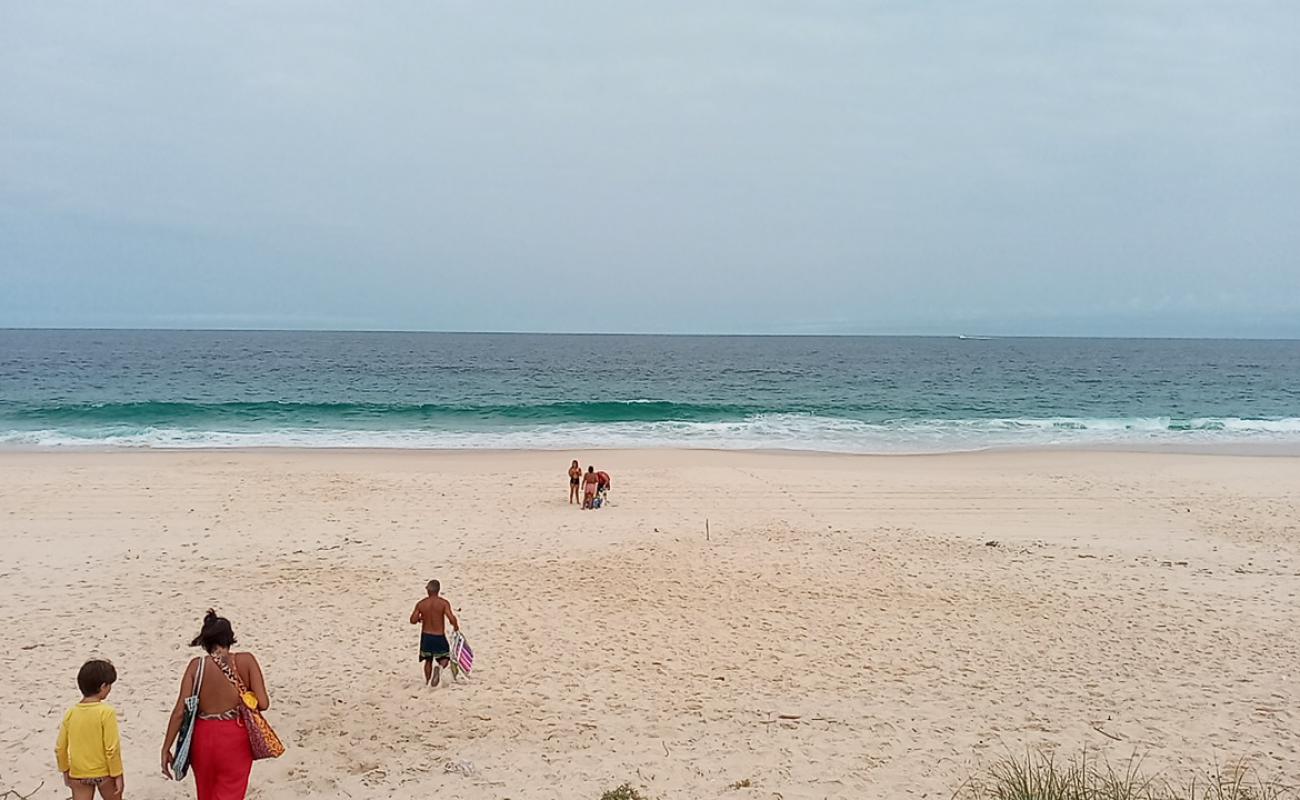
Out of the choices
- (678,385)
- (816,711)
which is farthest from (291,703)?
(678,385)

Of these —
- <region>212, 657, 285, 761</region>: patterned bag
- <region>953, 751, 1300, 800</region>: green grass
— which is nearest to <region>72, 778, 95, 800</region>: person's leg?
<region>212, 657, 285, 761</region>: patterned bag

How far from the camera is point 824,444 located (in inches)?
1046

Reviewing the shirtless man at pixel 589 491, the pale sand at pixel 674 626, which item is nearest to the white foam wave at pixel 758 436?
the pale sand at pixel 674 626

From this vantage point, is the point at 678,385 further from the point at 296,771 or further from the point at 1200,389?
the point at 296,771

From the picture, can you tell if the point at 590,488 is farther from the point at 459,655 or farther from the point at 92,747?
the point at 92,747

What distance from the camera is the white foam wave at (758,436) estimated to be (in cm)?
2595

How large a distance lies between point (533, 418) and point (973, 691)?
2739 centimetres

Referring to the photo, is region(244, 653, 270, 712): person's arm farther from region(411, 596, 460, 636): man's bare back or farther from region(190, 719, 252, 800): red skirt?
region(411, 596, 460, 636): man's bare back

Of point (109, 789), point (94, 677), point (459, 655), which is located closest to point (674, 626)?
point (459, 655)

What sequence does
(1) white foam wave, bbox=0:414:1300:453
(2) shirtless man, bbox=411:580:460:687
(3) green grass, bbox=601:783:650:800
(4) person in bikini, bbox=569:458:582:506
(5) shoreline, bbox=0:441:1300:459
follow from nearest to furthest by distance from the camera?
(3) green grass, bbox=601:783:650:800 → (2) shirtless man, bbox=411:580:460:687 → (4) person in bikini, bbox=569:458:582:506 → (5) shoreline, bbox=0:441:1300:459 → (1) white foam wave, bbox=0:414:1300:453

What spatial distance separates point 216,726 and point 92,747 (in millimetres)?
726

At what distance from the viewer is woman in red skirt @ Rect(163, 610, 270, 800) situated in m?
4.58

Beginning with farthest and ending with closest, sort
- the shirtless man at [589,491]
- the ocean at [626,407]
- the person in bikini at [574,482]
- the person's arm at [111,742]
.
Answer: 1. the ocean at [626,407]
2. the person in bikini at [574,482]
3. the shirtless man at [589,491]
4. the person's arm at [111,742]

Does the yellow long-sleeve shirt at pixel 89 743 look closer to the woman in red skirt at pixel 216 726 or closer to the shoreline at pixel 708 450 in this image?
the woman in red skirt at pixel 216 726
